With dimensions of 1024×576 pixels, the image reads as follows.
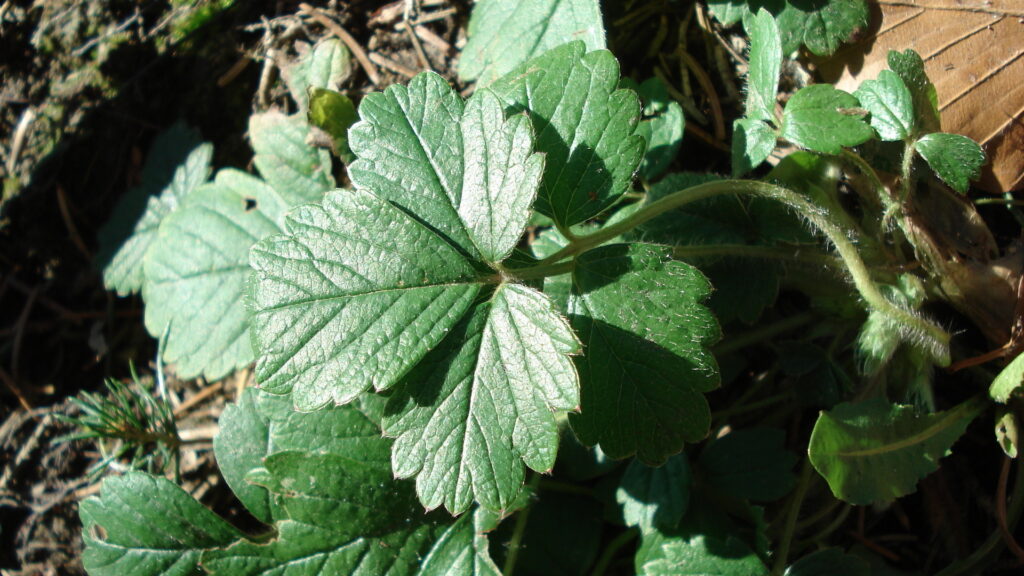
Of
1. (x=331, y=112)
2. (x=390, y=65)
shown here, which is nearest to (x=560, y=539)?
(x=331, y=112)

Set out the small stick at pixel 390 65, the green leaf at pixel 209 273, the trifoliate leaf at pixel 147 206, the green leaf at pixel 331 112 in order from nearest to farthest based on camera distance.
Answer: the green leaf at pixel 331 112, the green leaf at pixel 209 273, the small stick at pixel 390 65, the trifoliate leaf at pixel 147 206

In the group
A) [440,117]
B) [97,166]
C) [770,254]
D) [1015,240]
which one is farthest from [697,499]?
[97,166]

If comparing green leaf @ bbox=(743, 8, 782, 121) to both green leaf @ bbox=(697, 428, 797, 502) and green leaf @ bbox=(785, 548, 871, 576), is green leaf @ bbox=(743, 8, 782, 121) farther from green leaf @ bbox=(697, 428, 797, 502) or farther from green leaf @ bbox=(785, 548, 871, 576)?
green leaf @ bbox=(785, 548, 871, 576)

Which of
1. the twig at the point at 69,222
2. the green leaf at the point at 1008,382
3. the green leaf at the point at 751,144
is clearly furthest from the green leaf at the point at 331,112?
the green leaf at the point at 1008,382

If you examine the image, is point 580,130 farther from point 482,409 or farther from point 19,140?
point 19,140

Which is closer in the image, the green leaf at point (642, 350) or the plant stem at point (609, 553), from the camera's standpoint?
the green leaf at point (642, 350)

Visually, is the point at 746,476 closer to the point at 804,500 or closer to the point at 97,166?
the point at 804,500

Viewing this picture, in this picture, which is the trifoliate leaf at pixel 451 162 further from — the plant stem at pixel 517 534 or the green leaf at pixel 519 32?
the plant stem at pixel 517 534
